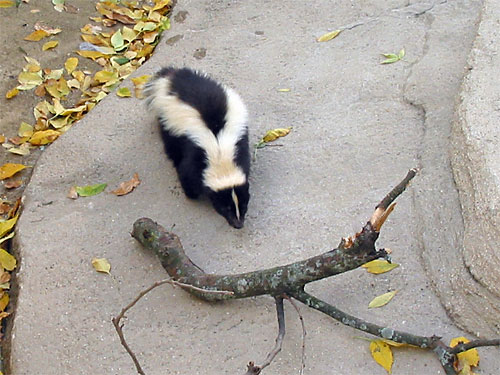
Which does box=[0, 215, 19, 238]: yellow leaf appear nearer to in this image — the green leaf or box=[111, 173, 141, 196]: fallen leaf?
the green leaf

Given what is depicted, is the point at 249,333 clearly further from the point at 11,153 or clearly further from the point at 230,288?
the point at 11,153

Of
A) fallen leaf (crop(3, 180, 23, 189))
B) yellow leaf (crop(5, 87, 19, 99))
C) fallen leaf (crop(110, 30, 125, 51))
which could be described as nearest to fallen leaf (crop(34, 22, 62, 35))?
fallen leaf (crop(110, 30, 125, 51))

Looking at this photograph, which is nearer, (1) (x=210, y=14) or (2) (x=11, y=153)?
(2) (x=11, y=153)

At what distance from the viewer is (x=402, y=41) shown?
5.20 meters

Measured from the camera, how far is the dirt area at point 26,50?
15.9 ft

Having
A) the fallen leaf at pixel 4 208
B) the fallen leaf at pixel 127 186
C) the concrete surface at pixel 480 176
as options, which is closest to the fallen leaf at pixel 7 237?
the fallen leaf at pixel 4 208

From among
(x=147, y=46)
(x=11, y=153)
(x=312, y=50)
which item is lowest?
(x=11, y=153)

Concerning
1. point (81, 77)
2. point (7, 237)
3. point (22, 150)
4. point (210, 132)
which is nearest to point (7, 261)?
point (7, 237)

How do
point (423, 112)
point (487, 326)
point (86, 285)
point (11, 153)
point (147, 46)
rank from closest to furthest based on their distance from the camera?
point (487, 326) → point (86, 285) → point (423, 112) → point (11, 153) → point (147, 46)

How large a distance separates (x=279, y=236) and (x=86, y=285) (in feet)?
3.57

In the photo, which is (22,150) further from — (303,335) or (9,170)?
(303,335)

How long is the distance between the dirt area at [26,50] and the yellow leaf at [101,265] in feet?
3.22

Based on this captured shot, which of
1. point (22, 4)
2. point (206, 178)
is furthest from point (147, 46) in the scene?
point (206, 178)

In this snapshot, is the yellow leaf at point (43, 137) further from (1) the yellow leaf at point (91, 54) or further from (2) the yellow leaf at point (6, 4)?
(2) the yellow leaf at point (6, 4)
